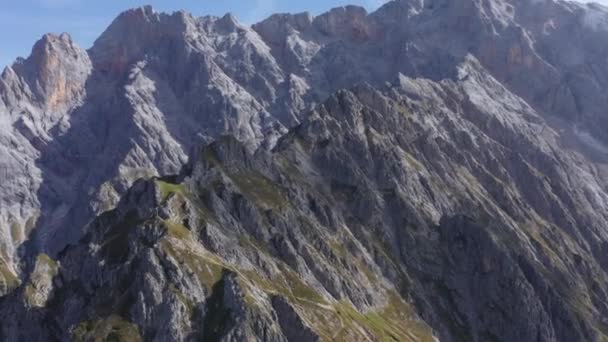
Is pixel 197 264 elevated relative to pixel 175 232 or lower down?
lower down

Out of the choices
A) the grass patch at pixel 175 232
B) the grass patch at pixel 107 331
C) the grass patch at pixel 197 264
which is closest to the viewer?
the grass patch at pixel 107 331

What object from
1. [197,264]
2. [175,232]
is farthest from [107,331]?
[175,232]

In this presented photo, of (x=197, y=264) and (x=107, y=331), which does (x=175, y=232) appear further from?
(x=107, y=331)

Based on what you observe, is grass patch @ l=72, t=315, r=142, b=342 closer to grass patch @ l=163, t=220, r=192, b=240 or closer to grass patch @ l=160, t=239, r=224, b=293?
grass patch @ l=160, t=239, r=224, b=293

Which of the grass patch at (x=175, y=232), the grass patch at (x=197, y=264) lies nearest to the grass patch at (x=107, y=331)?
the grass patch at (x=197, y=264)

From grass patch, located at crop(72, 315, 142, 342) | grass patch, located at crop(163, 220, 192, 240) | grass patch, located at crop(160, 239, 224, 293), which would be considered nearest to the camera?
grass patch, located at crop(72, 315, 142, 342)

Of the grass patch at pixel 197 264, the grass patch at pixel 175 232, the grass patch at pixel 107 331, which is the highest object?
the grass patch at pixel 175 232

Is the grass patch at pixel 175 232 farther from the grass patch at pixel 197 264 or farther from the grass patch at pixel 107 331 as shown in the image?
the grass patch at pixel 107 331

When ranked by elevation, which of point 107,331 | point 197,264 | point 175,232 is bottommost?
point 107,331

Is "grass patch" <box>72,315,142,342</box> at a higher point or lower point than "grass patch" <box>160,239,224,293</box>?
lower

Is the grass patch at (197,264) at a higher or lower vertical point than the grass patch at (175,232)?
lower

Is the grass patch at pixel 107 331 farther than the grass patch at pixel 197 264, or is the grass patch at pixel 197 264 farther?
the grass patch at pixel 197 264

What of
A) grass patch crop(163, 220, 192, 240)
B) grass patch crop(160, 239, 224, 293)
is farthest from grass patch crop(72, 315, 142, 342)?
grass patch crop(163, 220, 192, 240)

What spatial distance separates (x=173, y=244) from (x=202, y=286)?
1304cm
